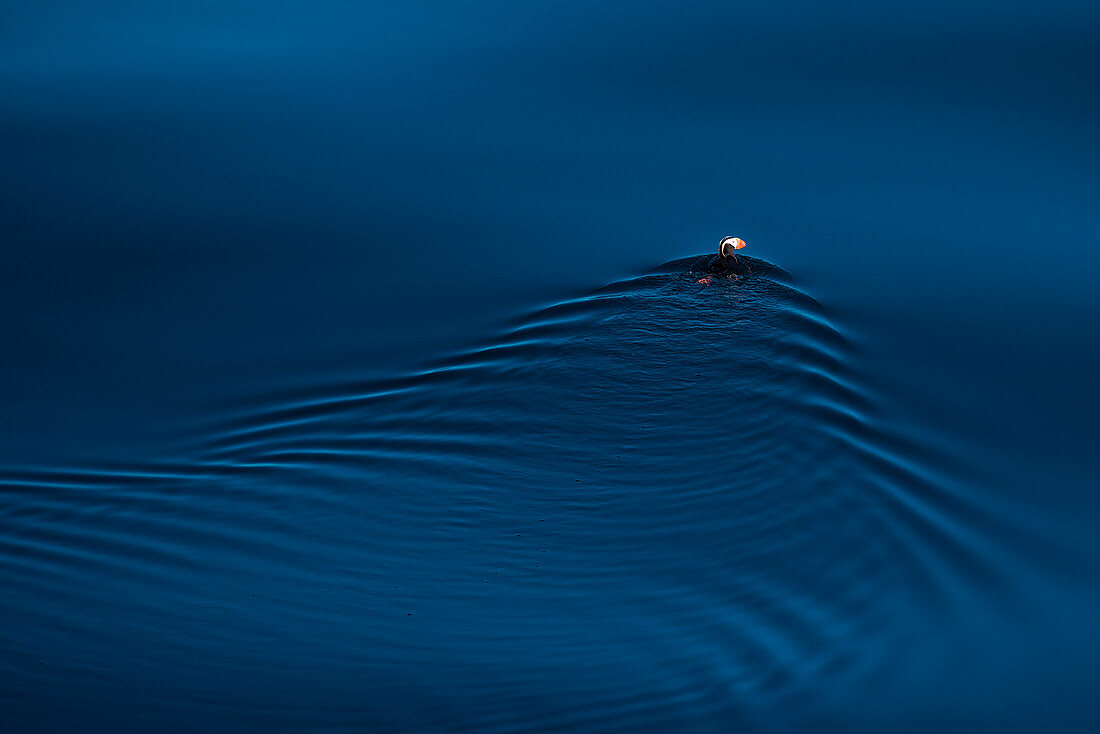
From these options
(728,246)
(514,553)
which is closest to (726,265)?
(728,246)

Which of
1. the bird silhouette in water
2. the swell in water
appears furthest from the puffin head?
the swell in water

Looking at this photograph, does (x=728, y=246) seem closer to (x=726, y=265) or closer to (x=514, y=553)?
(x=726, y=265)

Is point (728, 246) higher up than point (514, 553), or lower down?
higher up

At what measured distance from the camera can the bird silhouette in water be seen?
432 inches

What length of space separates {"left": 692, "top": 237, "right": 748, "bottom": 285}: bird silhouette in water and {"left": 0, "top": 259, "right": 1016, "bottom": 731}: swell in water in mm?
988

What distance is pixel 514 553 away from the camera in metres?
7.98

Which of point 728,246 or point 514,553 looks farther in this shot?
point 728,246

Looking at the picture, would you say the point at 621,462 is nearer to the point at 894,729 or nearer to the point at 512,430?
the point at 512,430

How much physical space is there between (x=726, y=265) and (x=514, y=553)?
417 cm

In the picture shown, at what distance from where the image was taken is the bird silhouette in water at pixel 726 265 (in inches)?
432

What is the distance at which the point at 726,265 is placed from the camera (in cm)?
1103

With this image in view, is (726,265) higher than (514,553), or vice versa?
(726,265)

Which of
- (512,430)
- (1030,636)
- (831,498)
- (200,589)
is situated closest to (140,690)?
(200,589)

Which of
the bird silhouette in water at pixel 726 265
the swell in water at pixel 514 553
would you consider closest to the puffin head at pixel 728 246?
the bird silhouette in water at pixel 726 265
